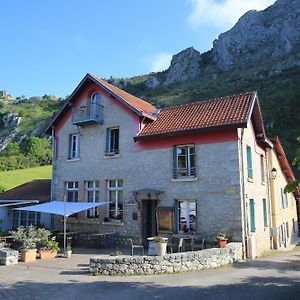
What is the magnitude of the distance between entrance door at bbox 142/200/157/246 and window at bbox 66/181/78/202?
496cm

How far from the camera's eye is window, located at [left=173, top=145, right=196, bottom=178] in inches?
662

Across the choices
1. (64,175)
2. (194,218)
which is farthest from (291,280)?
(64,175)

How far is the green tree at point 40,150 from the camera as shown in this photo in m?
66.9

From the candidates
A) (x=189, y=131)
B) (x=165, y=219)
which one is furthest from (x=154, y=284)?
(x=189, y=131)

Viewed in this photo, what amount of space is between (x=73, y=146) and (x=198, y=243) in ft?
33.5

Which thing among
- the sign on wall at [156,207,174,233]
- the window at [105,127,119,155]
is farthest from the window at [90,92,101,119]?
the sign on wall at [156,207,174,233]

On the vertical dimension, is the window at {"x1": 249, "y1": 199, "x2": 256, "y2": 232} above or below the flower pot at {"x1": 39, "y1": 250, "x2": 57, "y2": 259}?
above

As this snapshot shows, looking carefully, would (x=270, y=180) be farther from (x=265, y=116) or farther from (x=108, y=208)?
(x=265, y=116)

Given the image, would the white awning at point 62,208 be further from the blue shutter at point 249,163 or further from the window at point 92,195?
the blue shutter at point 249,163

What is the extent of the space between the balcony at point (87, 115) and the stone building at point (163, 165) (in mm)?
57

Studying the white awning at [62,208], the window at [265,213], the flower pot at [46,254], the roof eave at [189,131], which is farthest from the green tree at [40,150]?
the flower pot at [46,254]

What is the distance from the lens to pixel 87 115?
20781 mm

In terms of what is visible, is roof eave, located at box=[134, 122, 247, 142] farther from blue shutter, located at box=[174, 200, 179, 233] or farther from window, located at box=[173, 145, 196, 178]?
blue shutter, located at box=[174, 200, 179, 233]

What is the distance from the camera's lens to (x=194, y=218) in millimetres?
16359
